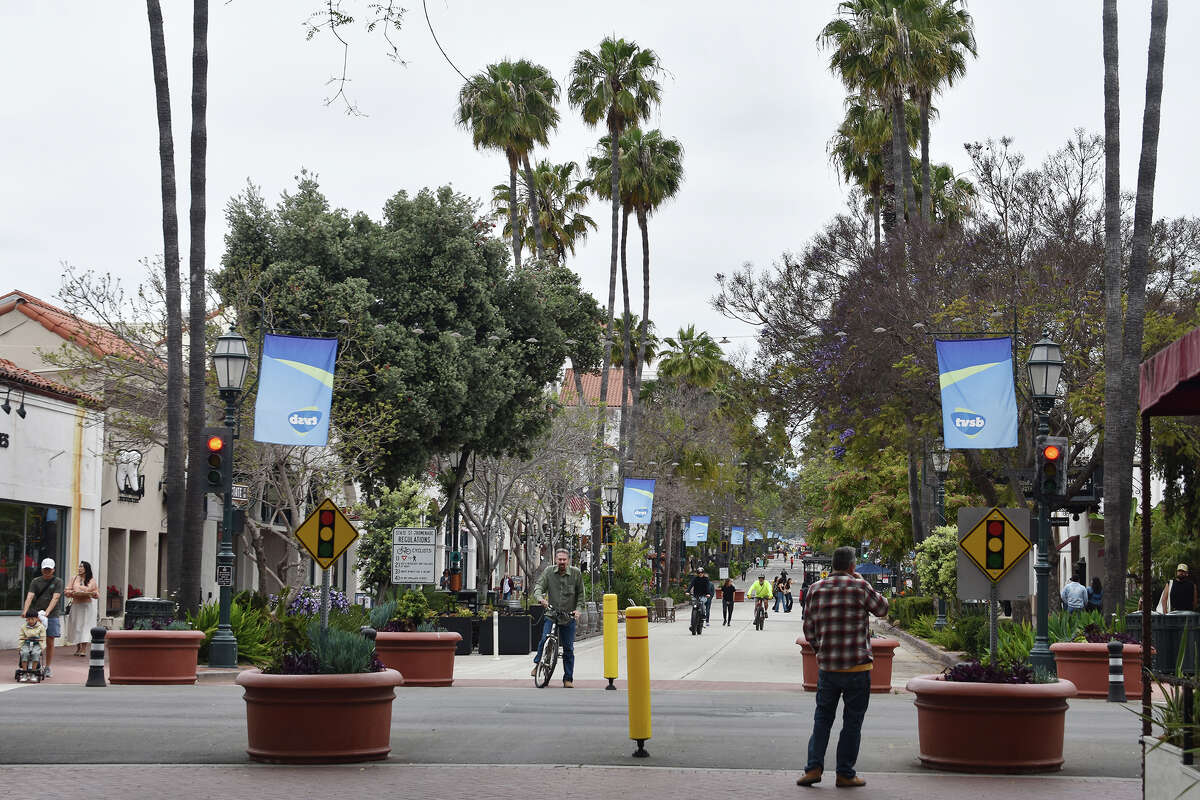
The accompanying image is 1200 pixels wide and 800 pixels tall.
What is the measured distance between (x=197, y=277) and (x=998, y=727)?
1773cm

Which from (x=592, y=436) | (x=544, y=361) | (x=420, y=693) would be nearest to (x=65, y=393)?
(x=544, y=361)

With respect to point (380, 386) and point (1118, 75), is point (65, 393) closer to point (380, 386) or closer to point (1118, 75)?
point (380, 386)

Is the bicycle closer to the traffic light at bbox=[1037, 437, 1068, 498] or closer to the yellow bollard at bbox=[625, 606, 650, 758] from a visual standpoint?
the traffic light at bbox=[1037, 437, 1068, 498]

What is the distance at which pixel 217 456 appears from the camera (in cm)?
2166

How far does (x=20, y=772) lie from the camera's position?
1116 centimetres

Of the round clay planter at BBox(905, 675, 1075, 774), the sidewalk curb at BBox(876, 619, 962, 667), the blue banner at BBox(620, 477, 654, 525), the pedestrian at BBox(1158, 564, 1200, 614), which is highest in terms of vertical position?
the blue banner at BBox(620, 477, 654, 525)

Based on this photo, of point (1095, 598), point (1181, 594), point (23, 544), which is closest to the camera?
point (1181, 594)

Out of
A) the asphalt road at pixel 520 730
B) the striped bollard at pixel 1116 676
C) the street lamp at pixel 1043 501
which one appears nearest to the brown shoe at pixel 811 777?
the asphalt road at pixel 520 730

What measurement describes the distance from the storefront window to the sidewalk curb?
57.9ft

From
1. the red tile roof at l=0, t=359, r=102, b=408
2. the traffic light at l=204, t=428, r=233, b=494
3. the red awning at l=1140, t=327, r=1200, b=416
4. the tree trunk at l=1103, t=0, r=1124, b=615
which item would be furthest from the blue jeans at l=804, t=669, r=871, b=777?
the red tile roof at l=0, t=359, r=102, b=408

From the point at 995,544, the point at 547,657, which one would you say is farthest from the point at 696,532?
the point at 995,544

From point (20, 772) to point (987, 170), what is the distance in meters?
26.3

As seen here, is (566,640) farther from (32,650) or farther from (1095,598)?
(1095,598)

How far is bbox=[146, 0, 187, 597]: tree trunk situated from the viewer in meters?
25.0
